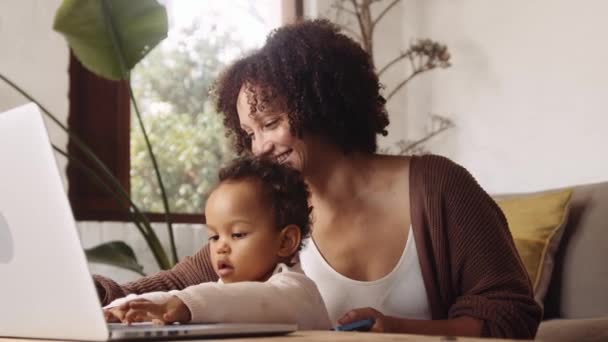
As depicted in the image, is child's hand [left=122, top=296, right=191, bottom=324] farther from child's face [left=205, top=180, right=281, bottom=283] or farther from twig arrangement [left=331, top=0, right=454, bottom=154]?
twig arrangement [left=331, top=0, right=454, bottom=154]

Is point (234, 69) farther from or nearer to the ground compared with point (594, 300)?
farther from the ground

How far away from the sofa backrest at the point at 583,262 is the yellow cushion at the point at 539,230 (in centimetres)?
3

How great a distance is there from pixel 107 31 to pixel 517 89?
158 cm

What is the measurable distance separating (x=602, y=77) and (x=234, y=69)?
1681 millimetres

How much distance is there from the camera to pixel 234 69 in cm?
164

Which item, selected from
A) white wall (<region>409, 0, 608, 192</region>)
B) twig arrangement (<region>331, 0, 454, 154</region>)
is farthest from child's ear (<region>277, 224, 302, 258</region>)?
twig arrangement (<region>331, 0, 454, 154</region>)

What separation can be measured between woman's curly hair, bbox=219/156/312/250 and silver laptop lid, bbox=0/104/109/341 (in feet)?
1.61

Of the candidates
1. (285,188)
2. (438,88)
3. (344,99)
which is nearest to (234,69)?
(344,99)

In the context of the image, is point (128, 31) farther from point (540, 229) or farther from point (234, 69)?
point (540, 229)

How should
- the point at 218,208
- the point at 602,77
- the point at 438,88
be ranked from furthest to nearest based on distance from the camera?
the point at 438,88
the point at 602,77
the point at 218,208

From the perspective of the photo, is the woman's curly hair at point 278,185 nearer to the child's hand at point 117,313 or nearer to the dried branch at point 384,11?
the child's hand at point 117,313

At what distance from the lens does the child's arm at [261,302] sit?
0.93 meters

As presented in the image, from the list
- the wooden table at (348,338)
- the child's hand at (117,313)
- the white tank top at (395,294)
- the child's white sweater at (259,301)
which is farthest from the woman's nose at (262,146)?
the wooden table at (348,338)

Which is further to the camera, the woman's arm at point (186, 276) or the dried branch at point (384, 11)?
the dried branch at point (384, 11)
